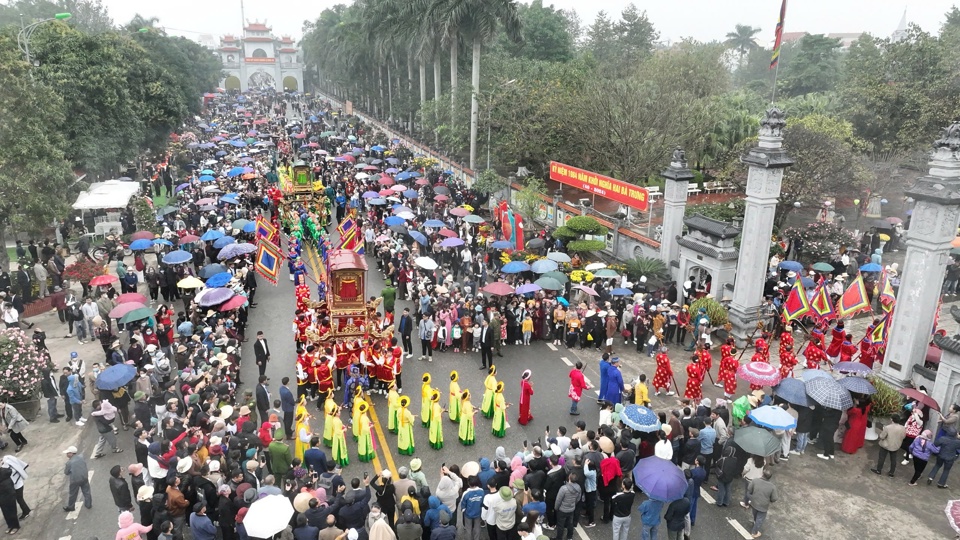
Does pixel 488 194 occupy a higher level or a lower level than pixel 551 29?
lower

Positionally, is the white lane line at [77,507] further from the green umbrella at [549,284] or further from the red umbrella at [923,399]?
the red umbrella at [923,399]

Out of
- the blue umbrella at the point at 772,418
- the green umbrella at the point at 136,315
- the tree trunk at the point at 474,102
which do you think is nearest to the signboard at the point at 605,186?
the tree trunk at the point at 474,102

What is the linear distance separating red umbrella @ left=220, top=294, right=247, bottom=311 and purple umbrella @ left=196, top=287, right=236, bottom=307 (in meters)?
0.11

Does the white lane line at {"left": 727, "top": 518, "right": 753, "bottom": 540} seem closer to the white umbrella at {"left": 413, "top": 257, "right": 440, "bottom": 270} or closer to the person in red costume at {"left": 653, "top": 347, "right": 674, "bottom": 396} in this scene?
Answer: the person in red costume at {"left": 653, "top": 347, "right": 674, "bottom": 396}

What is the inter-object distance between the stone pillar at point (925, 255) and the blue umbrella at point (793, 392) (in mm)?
3180

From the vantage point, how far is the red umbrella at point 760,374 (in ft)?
40.4

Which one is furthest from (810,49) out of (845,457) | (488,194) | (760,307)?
(845,457)

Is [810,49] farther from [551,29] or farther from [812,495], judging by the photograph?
[812,495]

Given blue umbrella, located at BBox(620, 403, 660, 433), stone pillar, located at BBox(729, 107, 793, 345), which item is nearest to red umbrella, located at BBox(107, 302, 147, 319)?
blue umbrella, located at BBox(620, 403, 660, 433)

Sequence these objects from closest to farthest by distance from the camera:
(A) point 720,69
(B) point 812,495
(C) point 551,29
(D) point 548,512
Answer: (D) point 548,512 < (B) point 812,495 < (A) point 720,69 < (C) point 551,29

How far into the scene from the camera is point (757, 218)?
16.7 m

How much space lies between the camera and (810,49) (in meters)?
59.9

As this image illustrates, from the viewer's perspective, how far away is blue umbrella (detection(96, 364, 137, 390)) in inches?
490

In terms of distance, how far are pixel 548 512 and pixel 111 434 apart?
813cm
